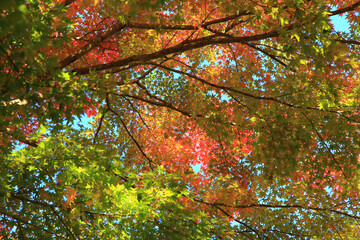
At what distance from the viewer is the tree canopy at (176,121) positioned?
3.80m

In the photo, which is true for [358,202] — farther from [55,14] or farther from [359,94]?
[55,14]

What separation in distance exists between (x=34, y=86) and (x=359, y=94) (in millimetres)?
6506

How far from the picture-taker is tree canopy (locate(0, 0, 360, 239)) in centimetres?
380

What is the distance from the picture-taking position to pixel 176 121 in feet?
32.7

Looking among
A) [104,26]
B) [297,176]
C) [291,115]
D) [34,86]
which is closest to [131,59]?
[34,86]

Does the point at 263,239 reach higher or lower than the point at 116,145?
lower

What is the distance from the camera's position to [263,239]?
699 centimetres

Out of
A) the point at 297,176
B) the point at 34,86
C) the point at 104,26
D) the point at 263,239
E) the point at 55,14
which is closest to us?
the point at 34,86

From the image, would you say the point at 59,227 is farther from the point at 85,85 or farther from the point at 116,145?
the point at 116,145

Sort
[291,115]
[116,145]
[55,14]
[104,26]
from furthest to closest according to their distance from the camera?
[116,145] → [104,26] → [291,115] → [55,14]

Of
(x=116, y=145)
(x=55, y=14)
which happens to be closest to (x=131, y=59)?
(x=55, y=14)

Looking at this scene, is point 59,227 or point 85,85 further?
point 59,227

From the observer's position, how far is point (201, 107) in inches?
296

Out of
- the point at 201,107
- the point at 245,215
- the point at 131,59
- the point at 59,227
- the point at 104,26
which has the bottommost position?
the point at 59,227
